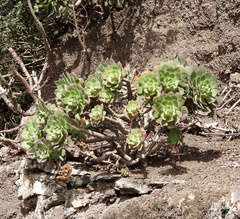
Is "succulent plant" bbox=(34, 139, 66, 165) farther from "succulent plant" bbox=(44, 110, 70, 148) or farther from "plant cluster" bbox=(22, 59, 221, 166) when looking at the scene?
"succulent plant" bbox=(44, 110, 70, 148)

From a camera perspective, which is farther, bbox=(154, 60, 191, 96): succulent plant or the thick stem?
the thick stem

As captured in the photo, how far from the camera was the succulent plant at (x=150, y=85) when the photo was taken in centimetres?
212

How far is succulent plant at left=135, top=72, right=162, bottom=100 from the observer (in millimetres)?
2115

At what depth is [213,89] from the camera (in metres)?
2.14

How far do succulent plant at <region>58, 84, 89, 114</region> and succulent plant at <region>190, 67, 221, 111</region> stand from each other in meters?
0.73

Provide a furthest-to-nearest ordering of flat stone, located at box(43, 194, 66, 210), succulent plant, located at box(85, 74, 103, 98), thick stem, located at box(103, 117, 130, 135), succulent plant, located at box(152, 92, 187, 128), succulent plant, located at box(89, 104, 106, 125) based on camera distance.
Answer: flat stone, located at box(43, 194, 66, 210) → thick stem, located at box(103, 117, 130, 135) → succulent plant, located at box(85, 74, 103, 98) → succulent plant, located at box(89, 104, 106, 125) → succulent plant, located at box(152, 92, 187, 128)

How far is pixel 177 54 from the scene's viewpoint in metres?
3.23

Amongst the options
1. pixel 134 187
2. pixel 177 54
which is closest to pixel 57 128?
pixel 134 187

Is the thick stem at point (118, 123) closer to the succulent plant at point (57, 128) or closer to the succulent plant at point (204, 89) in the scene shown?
the succulent plant at point (57, 128)

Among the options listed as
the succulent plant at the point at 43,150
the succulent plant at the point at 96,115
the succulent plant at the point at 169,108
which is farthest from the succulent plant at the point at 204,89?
the succulent plant at the point at 43,150

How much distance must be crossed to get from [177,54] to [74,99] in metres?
1.45

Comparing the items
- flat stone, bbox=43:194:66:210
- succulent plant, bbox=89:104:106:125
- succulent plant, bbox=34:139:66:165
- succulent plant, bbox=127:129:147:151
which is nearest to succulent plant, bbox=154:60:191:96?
succulent plant, bbox=127:129:147:151

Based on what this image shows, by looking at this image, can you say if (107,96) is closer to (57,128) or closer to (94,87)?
(94,87)

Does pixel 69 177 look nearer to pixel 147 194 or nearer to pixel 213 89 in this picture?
pixel 147 194
